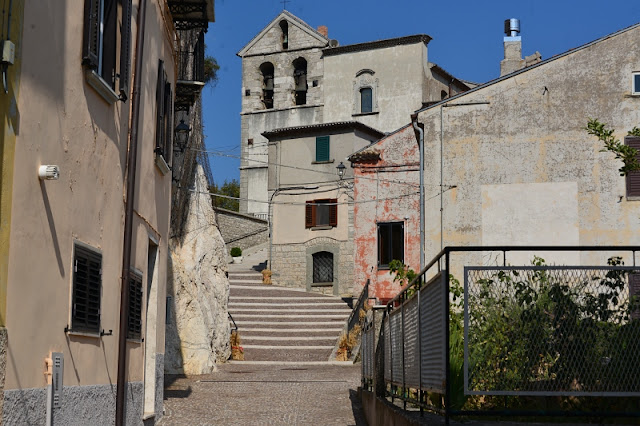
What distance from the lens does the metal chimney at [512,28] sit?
35.9 meters

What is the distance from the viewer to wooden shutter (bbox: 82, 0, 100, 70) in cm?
713

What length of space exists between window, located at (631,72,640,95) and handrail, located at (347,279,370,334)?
35.6ft

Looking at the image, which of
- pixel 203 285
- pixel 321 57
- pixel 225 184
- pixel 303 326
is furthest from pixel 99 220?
pixel 225 184

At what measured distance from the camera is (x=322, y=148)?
43750 millimetres

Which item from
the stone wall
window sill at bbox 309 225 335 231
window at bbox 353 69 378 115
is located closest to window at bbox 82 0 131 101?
window sill at bbox 309 225 335 231

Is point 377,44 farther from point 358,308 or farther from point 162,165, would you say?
point 162,165

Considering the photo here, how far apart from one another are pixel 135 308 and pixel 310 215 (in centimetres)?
3253

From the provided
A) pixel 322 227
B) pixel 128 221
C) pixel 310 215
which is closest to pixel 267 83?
pixel 310 215

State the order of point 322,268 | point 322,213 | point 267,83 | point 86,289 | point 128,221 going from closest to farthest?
point 86,289, point 128,221, point 322,268, point 322,213, point 267,83

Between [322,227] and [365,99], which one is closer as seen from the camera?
[322,227]

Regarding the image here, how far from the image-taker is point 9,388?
17.8ft

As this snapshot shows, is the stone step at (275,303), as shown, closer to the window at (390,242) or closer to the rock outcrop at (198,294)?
the window at (390,242)

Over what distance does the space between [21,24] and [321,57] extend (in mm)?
47646

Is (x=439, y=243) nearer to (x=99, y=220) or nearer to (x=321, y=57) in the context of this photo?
(x=99, y=220)
